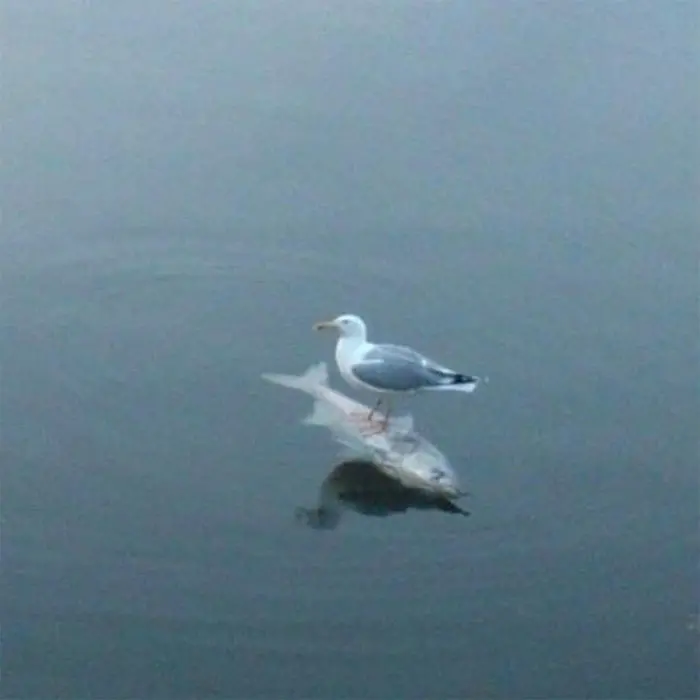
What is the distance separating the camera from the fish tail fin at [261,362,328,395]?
18.4ft

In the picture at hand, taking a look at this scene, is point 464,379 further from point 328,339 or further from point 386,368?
point 328,339

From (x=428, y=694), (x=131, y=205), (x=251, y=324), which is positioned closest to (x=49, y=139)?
(x=131, y=205)

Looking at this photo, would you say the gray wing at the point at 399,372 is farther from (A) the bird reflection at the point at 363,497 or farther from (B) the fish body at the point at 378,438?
(A) the bird reflection at the point at 363,497

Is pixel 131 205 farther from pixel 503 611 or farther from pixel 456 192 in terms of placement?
pixel 503 611

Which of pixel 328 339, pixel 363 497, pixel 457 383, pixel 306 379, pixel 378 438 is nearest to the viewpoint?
pixel 363 497

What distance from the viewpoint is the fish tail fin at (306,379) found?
560 centimetres

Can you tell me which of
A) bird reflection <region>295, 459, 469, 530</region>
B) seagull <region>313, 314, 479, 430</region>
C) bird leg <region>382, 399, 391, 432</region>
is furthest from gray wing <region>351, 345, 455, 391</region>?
bird reflection <region>295, 459, 469, 530</region>

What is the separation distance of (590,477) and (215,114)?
2.83 metres

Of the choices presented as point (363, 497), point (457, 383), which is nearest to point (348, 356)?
point (457, 383)

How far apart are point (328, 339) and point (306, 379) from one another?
272mm

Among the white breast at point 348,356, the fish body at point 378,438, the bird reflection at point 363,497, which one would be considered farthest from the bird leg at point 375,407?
the bird reflection at point 363,497

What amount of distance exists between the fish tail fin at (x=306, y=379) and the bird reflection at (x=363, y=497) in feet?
1.29

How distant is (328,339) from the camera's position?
5844mm

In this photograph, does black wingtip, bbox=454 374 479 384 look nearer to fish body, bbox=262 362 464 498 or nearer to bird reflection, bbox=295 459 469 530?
fish body, bbox=262 362 464 498
